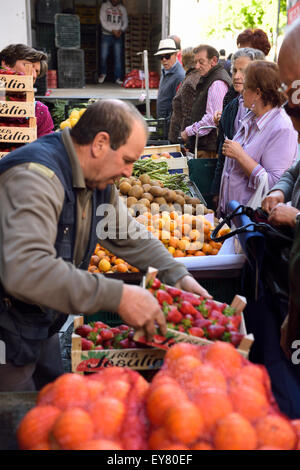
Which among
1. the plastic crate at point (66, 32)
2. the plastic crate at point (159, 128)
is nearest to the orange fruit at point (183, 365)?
the plastic crate at point (159, 128)

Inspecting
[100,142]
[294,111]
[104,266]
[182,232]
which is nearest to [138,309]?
[100,142]

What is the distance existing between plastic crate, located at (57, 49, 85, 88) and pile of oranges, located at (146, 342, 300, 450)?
538 inches

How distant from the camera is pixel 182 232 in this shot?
3.94 meters

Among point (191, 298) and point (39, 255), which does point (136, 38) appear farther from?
point (39, 255)

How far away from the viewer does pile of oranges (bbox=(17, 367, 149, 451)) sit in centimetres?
118

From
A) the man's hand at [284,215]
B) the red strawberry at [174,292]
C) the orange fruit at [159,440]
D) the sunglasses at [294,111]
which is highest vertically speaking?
the sunglasses at [294,111]

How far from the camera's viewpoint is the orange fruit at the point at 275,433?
121cm

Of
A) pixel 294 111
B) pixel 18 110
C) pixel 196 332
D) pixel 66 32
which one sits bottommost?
pixel 196 332

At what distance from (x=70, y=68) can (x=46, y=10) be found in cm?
282

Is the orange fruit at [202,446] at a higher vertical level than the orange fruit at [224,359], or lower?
lower

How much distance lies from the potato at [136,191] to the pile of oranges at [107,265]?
3.35 feet

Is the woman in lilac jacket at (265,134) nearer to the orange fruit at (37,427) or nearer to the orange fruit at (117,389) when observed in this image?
the orange fruit at (117,389)

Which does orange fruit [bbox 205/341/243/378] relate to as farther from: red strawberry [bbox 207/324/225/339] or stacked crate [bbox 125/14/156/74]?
stacked crate [bbox 125/14/156/74]
